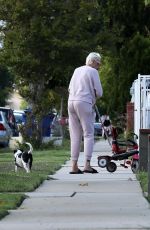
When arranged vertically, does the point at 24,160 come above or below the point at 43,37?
below

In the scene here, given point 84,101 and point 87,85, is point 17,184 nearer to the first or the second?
point 84,101

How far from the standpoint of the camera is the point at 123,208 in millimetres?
9133

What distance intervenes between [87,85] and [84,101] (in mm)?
280

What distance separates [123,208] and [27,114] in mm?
18311

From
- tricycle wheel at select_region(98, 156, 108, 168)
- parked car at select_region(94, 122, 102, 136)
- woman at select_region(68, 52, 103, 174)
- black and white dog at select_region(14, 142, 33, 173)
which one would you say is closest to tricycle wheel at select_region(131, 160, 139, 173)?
tricycle wheel at select_region(98, 156, 108, 168)

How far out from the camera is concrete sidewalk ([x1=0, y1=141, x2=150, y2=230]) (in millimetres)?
→ 7959

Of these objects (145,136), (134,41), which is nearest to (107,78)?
(134,41)

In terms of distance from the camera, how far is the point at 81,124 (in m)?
13.3

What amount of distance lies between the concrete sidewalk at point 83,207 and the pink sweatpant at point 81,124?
600mm

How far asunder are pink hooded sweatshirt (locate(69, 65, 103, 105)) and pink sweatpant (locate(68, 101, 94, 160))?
4.6 inches

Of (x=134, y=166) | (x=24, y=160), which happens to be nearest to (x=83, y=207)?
(x=24, y=160)

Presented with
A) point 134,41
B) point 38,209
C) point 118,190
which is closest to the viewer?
point 38,209

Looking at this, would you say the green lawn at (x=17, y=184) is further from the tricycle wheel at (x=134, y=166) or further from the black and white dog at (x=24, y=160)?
the tricycle wheel at (x=134, y=166)

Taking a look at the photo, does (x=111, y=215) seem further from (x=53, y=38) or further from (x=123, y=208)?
(x=53, y=38)
